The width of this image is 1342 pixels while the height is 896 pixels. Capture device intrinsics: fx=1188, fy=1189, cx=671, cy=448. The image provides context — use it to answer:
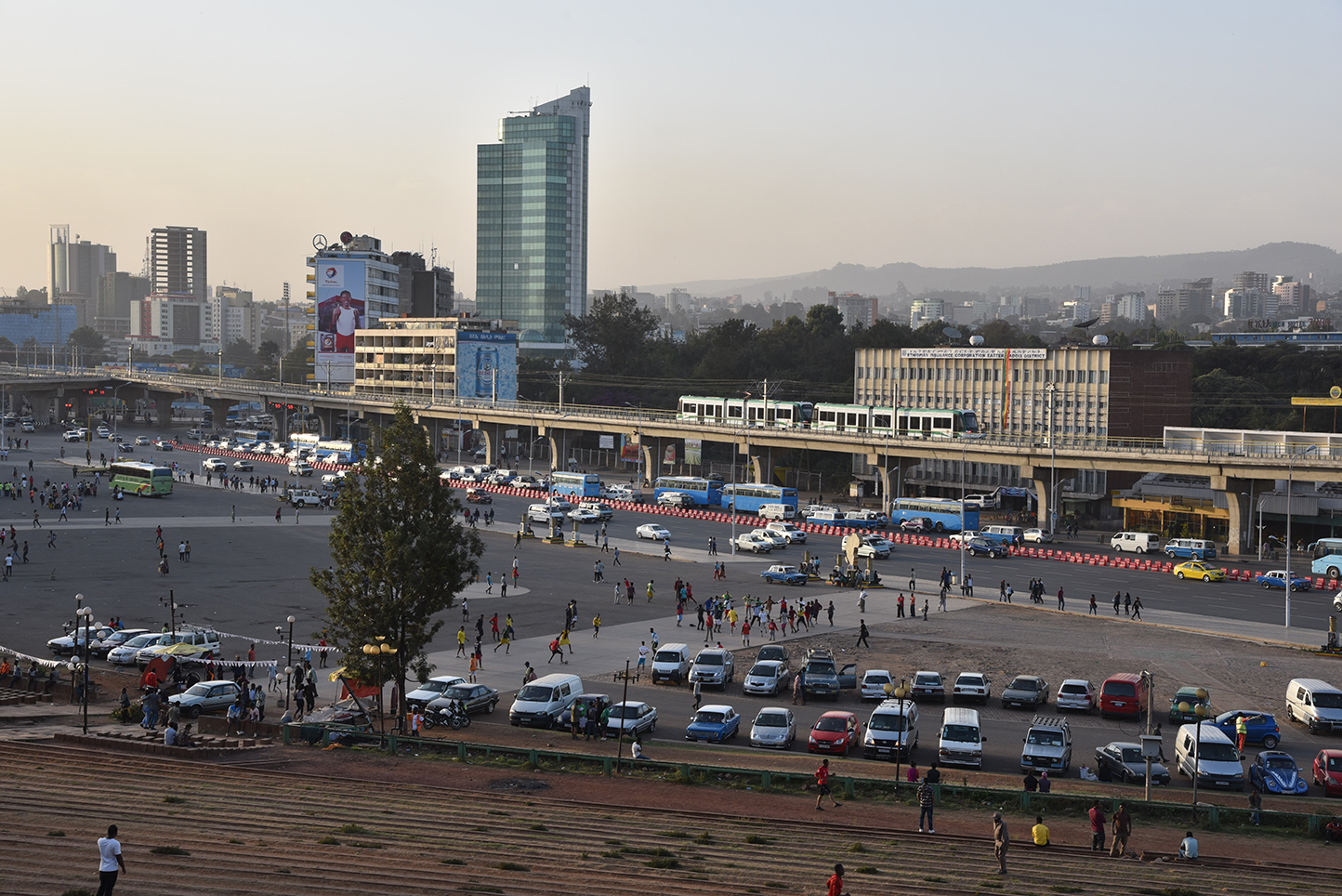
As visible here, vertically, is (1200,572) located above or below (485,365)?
below

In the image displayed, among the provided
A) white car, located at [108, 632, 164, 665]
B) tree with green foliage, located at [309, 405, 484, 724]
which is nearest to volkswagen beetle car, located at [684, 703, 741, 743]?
tree with green foliage, located at [309, 405, 484, 724]

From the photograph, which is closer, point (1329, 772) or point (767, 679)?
point (1329, 772)

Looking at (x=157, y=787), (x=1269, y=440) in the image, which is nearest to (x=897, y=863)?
(x=157, y=787)

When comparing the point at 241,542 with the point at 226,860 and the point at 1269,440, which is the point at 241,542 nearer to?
the point at 226,860

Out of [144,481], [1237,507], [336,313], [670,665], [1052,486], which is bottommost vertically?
[670,665]

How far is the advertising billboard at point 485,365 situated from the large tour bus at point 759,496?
67.4 metres

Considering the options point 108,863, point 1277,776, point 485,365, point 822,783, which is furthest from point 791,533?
point 485,365

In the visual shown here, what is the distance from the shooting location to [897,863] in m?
20.1

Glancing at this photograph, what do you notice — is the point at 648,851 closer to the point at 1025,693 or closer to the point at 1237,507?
the point at 1025,693

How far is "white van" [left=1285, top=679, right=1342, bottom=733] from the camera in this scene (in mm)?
32094

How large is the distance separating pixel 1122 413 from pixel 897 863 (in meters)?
84.7

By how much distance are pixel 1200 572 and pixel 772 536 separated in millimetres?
22614

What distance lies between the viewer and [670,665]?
122 feet

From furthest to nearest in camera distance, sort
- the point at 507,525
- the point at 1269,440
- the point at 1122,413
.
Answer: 1. the point at 1122,413
2. the point at 1269,440
3. the point at 507,525
